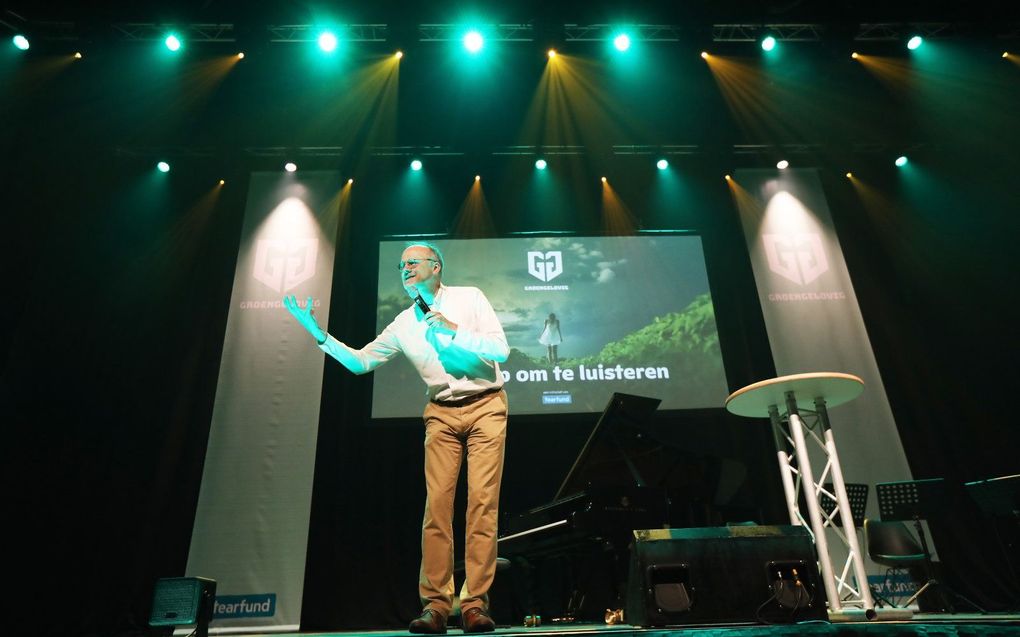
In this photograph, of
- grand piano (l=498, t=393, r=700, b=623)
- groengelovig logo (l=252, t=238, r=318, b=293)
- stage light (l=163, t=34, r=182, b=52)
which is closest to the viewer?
grand piano (l=498, t=393, r=700, b=623)

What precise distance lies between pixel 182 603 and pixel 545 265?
4.59 m

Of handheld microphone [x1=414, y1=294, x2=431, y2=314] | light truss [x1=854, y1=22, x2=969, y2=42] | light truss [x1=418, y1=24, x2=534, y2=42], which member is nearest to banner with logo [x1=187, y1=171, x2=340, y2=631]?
light truss [x1=418, y1=24, x2=534, y2=42]

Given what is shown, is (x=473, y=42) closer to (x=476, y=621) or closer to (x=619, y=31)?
(x=619, y=31)

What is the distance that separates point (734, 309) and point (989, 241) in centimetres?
322

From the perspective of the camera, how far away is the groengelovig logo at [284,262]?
21.6 feet

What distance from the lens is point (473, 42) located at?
6266 mm

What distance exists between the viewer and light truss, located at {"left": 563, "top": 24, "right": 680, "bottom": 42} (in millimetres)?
6203

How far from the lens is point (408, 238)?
696 cm

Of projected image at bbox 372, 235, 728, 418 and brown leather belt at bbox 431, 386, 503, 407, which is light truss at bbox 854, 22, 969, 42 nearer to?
projected image at bbox 372, 235, 728, 418

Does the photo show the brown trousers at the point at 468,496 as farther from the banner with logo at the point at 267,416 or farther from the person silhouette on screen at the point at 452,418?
the banner with logo at the point at 267,416

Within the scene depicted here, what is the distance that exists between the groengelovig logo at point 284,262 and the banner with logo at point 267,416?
0.04 ft

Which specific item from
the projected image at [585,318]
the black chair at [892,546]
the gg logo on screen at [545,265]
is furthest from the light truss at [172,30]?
the black chair at [892,546]

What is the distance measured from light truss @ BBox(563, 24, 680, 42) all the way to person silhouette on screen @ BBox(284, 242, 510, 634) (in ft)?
14.5

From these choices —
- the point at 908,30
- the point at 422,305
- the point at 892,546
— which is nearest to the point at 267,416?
the point at 422,305
